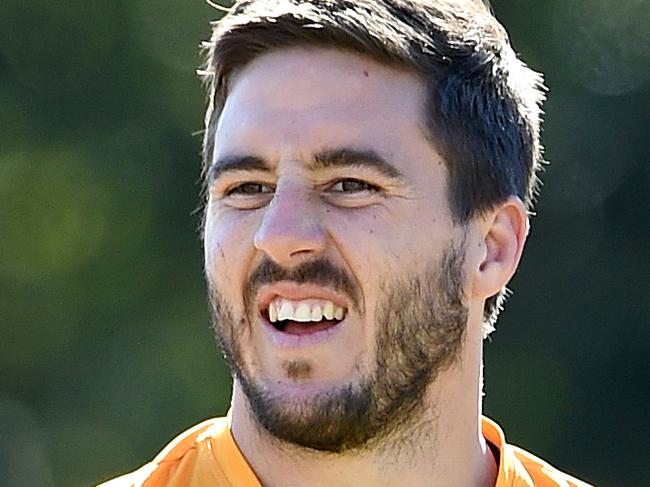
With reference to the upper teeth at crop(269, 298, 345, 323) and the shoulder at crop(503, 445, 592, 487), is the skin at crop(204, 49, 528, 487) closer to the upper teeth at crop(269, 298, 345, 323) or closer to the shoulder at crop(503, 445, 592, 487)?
the upper teeth at crop(269, 298, 345, 323)

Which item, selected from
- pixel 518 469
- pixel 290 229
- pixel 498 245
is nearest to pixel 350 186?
pixel 290 229

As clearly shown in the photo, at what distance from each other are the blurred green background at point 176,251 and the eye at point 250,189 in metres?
5.94

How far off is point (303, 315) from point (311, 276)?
0.07 metres

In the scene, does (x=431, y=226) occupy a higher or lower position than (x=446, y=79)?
lower

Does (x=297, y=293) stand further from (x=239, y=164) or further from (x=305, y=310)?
(x=239, y=164)

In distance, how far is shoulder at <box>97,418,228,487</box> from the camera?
2615 millimetres

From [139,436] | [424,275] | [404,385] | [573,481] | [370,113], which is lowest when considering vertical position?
[139,436]

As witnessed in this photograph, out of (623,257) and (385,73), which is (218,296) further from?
(623,257)

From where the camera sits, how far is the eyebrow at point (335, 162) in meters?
2.55

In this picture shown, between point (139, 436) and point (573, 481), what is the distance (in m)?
5.67

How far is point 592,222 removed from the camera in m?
8.78

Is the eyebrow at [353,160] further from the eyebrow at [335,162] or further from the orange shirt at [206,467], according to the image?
the orange shirt at [206,467]

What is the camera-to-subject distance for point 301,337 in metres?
2.49

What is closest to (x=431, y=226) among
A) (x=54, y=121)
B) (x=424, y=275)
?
(x=424, y=275)
